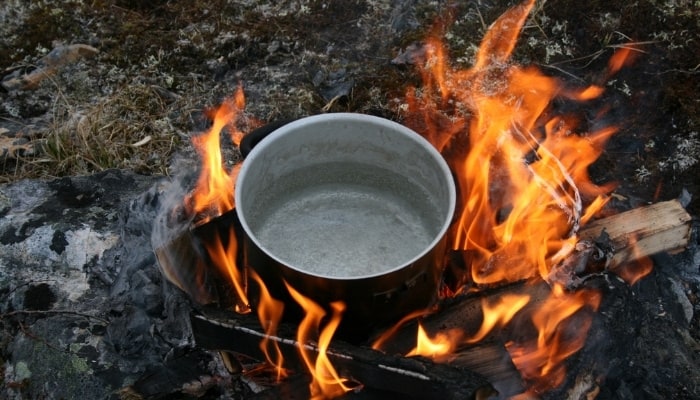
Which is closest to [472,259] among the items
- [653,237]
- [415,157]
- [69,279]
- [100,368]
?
[415,157]

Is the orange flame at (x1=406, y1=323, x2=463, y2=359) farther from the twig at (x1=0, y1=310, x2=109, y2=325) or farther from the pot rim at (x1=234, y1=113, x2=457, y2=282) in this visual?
the twig at (x1=0, y1=310, x2=109, y2=325)

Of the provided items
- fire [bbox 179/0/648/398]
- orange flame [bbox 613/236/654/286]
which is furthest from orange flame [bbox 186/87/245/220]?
orange flame [bbox 613/236/654/286]

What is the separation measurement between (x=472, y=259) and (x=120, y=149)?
1.80m

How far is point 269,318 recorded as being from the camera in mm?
1930

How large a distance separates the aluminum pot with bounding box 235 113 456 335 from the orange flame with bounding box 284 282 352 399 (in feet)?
0.12

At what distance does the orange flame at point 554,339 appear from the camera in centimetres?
204

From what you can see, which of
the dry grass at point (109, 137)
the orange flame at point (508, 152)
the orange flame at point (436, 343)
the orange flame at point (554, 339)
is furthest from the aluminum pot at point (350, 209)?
the dry grass at point (109, 137)

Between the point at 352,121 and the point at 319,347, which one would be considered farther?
the point at 352,121

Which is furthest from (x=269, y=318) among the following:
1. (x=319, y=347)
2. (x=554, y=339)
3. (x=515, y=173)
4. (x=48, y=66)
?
(x=48, y=66)

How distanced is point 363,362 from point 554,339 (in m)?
0.69

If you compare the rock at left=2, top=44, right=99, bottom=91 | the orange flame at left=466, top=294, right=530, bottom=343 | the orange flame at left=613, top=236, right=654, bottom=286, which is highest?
the rock at left=2, top=44, right=99, bottom=91

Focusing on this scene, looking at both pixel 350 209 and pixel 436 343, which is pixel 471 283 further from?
pixel 350 209

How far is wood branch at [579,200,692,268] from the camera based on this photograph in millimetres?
2301

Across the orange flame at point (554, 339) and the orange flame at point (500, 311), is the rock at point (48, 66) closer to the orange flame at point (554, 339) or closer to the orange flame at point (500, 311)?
the orange flame at point (500, 311)
